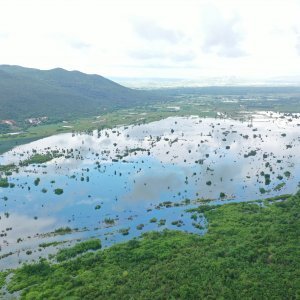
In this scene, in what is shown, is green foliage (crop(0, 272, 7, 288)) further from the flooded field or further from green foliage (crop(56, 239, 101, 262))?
green foliage (crop(56, 239, 101, 262))

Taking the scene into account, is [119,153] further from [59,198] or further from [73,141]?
[59,198]

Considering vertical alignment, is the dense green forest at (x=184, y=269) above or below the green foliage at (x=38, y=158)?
below

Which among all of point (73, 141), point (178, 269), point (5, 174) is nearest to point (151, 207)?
point (178, 269)

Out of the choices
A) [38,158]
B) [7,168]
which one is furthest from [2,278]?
[38,158]

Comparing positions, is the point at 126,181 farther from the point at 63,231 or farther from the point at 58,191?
the point at 63,231

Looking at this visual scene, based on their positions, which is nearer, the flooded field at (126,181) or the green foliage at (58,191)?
the flooded field at (126,181)

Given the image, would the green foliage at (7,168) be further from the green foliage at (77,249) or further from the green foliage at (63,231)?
the green foliage at (77,249)

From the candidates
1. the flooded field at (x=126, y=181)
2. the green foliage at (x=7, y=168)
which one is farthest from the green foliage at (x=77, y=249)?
the green foliage at (x=7, y=168)
